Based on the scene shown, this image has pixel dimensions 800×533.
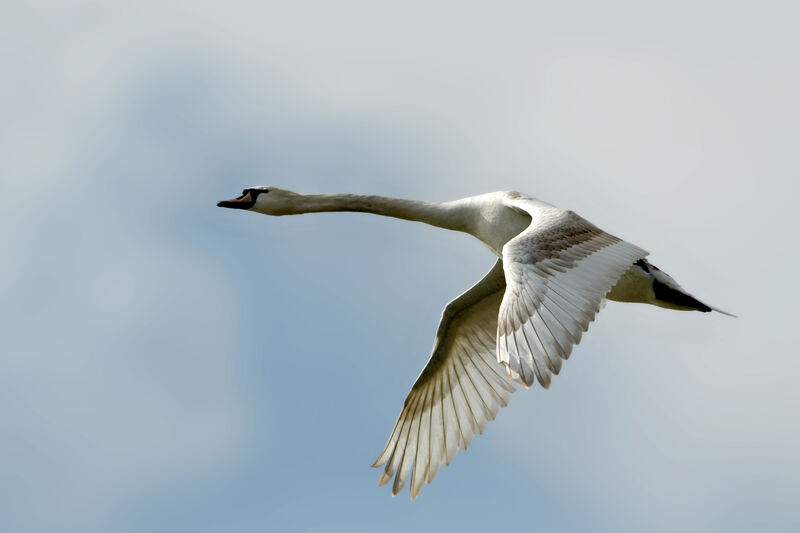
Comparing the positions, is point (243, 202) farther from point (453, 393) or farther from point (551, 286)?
point (551, 286)

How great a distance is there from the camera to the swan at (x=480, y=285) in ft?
43.0

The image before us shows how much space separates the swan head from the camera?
661 inches

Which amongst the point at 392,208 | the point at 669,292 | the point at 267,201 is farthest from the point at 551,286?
the point at 267,201

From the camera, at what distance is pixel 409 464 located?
1588 cm

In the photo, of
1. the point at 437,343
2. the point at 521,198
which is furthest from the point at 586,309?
the point at 437,343

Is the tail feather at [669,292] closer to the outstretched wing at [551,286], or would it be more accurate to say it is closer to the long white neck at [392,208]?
the outstretched wing at [551,286]

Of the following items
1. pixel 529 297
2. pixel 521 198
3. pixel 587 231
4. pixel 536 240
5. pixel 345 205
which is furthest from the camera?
pixel 345 205

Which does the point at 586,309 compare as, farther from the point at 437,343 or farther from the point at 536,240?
the point at 437,343

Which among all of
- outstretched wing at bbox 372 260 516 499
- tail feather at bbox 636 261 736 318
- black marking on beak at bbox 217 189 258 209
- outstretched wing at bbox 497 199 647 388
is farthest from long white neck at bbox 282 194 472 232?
tail feather at bbox 636 261 736 318

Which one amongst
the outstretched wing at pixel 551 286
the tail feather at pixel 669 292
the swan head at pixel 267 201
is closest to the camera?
the outstretched wing at pixel 551 286

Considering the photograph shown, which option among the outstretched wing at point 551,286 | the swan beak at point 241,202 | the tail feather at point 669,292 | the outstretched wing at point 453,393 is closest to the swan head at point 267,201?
the swan beak at point 241,202

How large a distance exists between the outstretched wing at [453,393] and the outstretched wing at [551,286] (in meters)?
2.45

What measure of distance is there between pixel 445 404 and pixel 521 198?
112 inches

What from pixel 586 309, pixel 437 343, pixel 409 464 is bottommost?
pixel 409 464
